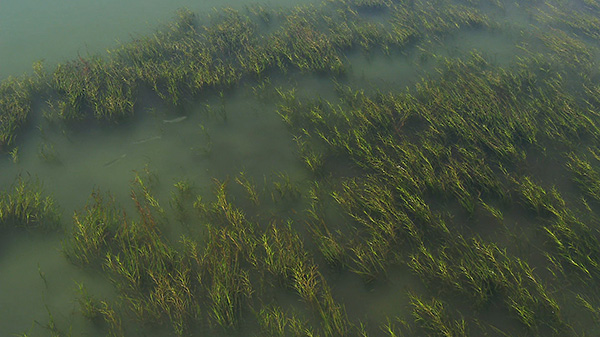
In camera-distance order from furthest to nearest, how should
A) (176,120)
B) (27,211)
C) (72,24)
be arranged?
(72,24)
(176,120)
(27,211)

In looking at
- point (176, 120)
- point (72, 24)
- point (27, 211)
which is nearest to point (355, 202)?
point (176, 120)

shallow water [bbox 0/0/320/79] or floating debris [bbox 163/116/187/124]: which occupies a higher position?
shallow water [bbox 0/0/320/79]

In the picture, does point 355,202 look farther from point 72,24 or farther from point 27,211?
point 72,24

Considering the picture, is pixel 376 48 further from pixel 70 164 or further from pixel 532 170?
pixel 70 164

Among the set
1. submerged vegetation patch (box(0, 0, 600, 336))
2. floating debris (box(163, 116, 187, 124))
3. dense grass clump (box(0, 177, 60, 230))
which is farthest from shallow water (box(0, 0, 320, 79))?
dense grass clump (box(0, 177, 60, 230))

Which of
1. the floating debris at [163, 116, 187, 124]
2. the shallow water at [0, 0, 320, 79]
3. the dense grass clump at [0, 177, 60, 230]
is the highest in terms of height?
the shallow water at [0, 0, 320, 79]

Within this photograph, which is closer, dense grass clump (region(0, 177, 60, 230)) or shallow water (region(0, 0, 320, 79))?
dense grass clump (region(0, 177, 60, 230))

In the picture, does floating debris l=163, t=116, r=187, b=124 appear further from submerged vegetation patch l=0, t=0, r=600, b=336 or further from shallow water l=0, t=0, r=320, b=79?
shallow water l=0, t=0, r=320, b=79

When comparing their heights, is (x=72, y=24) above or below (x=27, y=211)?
above
